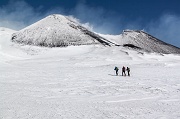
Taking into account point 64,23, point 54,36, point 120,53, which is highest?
point 64,23

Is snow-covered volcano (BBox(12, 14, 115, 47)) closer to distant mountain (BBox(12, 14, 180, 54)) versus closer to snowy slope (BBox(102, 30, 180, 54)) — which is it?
distant mountain (BBox(12, 14, 180, 54))

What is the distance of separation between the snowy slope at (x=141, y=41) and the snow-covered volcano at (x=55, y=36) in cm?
3490

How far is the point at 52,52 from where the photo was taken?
285ft

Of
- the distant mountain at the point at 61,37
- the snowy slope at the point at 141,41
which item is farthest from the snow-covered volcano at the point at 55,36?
the snowy slope at the point at 141,41

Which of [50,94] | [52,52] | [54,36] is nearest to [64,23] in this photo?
[54,36]

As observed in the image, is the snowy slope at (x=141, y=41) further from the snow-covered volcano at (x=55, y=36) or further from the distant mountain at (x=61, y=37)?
the snow-covered volcano at (x=55, y=36)

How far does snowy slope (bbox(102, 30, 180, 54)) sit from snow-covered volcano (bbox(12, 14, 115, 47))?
115ft

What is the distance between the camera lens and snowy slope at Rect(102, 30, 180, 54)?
509ft

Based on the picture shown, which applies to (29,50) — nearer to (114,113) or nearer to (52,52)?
(52,52)

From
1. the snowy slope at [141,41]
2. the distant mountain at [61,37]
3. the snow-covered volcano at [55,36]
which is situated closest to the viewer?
the snow-covered volcano at [55,36]

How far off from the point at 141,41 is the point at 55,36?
7160cm

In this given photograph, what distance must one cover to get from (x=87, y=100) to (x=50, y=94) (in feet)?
12.1

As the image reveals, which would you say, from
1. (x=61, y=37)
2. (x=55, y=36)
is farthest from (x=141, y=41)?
(x=55, y=36)

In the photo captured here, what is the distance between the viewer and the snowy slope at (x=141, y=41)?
509 ft
